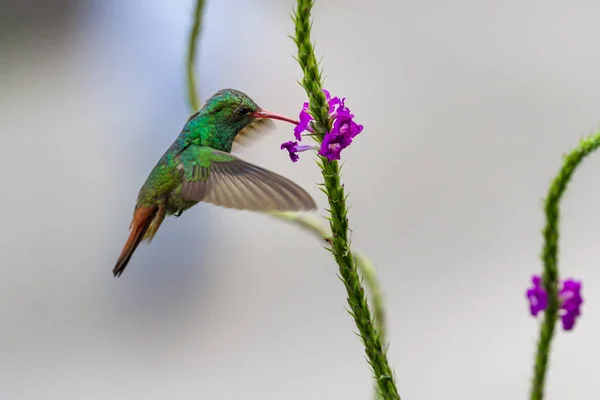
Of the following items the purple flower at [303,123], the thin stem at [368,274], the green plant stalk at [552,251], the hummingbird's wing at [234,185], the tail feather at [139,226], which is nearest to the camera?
the green plant stalk at [552,251]

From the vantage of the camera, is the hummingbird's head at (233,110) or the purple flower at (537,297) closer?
the purple flower at (537,297)

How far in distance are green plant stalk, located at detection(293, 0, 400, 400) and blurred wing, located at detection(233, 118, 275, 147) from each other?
0.54 metres

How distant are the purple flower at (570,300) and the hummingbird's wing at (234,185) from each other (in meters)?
0.52

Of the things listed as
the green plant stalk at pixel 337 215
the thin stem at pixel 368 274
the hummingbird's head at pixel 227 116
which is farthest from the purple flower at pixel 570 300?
the hummingbird's head at pixel 227 116

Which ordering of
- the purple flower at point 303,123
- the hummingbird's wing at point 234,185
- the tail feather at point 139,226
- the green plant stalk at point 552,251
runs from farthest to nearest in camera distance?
the tail feather at point 139,226 → the hummingbird's wing at point 234,185 → the purple flower at point 303,123 → the green plant stalk at point 552,251

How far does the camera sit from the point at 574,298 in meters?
1.40

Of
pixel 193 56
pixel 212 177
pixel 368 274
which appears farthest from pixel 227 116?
pixel 368 274

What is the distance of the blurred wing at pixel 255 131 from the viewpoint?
79.9 inches

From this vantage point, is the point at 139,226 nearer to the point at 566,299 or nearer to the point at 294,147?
the point at 294,147

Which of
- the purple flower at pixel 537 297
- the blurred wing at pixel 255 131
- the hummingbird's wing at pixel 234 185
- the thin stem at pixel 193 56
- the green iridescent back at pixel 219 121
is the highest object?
the thin stem at pixel 193 56

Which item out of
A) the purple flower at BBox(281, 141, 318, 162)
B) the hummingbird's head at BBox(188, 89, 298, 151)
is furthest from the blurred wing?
the purple flower at BBox(281, 141, 318, 162)

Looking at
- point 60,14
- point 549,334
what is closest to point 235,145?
point 549,334

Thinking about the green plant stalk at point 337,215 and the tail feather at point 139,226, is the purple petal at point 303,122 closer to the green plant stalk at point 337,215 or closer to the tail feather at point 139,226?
the green plant stalk at point 337,215

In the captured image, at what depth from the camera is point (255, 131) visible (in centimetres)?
213
